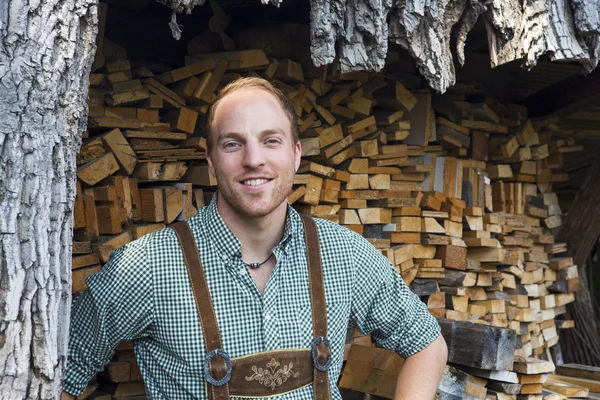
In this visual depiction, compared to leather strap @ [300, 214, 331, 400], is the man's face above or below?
above

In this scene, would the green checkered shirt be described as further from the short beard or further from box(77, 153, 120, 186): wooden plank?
box(77, 153, 120, 186): wooden plank

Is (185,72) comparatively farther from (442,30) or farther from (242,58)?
(442,30)

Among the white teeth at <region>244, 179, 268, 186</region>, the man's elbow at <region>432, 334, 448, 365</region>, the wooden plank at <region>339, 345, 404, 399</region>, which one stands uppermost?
the white teeth at <region>244, 179, 268, 186</region>

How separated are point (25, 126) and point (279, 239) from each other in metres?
1.04

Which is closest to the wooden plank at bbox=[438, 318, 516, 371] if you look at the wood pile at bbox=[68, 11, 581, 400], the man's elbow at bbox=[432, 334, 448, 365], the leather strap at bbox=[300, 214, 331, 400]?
the wood pile at bbox=[68, 11, 581, 400]

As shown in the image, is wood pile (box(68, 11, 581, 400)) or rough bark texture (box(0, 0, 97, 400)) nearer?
rough bark texture (box(0, 0, 97, 400))

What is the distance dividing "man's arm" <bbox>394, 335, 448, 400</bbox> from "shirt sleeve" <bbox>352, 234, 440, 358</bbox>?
0.03 m

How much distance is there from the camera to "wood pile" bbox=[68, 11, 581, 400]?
3.29 m

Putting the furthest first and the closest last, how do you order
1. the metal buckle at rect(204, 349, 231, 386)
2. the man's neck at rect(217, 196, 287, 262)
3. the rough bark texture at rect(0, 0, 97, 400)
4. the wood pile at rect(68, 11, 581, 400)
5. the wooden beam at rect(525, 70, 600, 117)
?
the wooden beam at rect(525, 70, 600, 117)
the wood pile at rect(68, 11, 581, 400)
the man's neck at rect(217, 196, 287, 262)
the metal buckle at rect(204, 349, 231, 386)
the rough bark texture at rect(0, 0, 97, 400)

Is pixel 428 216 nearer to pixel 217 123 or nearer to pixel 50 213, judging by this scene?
pixel 217 123

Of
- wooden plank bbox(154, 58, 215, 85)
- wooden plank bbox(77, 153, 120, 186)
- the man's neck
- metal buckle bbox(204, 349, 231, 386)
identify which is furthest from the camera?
wooden plank bbox(154, 58, 215, 85)

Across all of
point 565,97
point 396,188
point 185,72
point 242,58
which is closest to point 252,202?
point 185,72

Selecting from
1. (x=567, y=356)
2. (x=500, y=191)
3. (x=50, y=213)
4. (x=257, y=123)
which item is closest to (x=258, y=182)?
(x=257, y=123)

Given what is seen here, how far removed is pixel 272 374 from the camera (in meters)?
2.43
